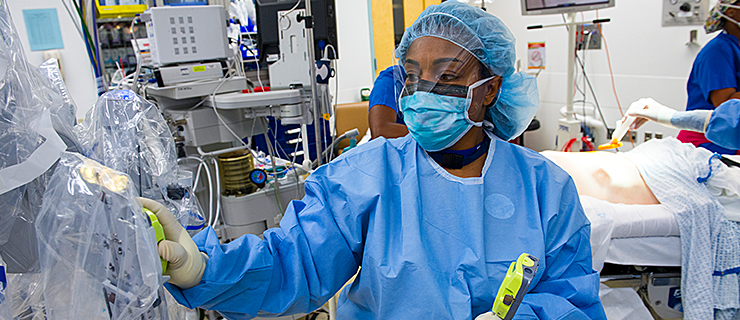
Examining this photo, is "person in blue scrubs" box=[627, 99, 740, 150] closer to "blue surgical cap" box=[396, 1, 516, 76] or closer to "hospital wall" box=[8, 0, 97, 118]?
"blue surgical cap" box=[396, 1, 516, 76]

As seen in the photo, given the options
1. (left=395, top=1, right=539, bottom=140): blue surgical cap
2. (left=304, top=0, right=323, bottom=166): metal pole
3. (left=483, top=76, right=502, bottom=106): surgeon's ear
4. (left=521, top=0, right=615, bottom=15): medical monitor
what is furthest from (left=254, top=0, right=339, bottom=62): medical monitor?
(left=521, top=0, right=615, bottom=15): medical monitor

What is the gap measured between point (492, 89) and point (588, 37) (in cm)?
340

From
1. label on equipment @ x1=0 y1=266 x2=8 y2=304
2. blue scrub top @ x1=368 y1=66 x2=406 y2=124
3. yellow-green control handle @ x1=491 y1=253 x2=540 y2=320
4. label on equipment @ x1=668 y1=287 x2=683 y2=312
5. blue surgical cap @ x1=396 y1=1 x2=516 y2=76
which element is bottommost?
label on equipment @ x1=668 y1=287 x2=683 y2=312

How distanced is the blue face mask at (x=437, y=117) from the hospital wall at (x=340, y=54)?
3424mm

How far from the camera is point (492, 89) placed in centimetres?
113

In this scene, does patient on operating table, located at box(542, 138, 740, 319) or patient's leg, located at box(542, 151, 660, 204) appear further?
patient's leg, located at box(542, 151, 660, 204)

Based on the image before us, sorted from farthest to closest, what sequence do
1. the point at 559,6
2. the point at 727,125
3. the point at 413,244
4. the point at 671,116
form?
the point at 559,6 < the point at 671,116 < the point at 727,125 < the point at 413,244

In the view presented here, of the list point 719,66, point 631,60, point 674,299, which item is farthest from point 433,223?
point 631,60

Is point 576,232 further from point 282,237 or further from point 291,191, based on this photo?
point 291,191

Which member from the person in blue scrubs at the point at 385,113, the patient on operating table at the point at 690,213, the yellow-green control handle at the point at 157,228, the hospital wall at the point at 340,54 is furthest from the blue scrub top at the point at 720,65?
the hospital wall at the point at 340,54

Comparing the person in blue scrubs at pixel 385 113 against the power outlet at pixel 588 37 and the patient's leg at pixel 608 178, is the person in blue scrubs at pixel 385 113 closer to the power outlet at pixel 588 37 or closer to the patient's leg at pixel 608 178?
the patient's leg at pixel 608 178

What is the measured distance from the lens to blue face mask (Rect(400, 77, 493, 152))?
1055 mm

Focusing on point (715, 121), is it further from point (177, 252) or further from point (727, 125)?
point (177, 252)

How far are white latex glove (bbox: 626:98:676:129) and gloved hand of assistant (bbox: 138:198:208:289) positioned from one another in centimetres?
210
